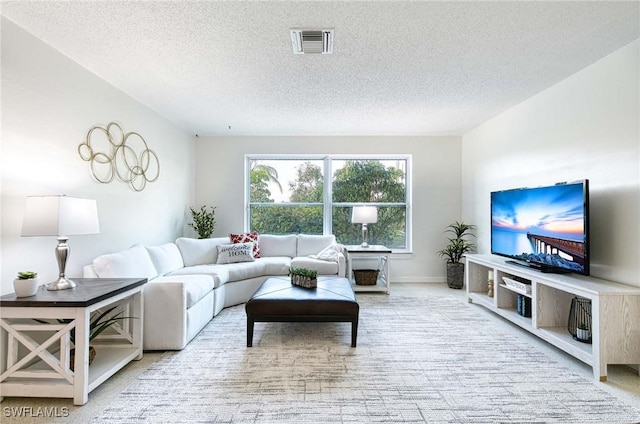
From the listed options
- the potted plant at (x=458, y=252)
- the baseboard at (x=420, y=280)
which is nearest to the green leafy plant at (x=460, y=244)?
the potted plant at (x=458, y=252)

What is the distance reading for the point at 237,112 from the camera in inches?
164

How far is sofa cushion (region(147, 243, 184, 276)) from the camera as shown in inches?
142

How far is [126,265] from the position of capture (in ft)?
9.66

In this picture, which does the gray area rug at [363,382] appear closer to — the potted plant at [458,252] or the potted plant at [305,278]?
the potted plant at [305,278]

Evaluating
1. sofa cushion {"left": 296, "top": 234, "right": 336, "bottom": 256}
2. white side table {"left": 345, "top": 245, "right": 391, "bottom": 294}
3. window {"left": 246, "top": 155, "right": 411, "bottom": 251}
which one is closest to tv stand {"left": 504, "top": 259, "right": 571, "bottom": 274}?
white side table {"left": 345, "top": 245, "right": 391, "bottom": 294}

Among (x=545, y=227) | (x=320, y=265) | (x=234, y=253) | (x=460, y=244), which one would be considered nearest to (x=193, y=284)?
(x=234, y=253)

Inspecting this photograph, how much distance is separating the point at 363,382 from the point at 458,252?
347 centimetres

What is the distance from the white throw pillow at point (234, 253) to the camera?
4.37m

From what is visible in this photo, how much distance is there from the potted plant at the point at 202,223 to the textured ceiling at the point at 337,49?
1.78 metres

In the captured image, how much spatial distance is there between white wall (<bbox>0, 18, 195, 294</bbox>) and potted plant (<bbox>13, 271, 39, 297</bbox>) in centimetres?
34

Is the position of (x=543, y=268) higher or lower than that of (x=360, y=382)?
higher

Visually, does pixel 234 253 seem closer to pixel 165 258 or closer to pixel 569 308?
pixel 165 258

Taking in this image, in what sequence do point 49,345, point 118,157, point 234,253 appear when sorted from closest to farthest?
point 49,345
point 118,157
point 234,253

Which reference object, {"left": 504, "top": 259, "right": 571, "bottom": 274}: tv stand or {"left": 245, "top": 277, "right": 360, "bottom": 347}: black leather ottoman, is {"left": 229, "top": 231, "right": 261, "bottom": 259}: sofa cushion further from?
{"left": 504, "top": 259, "right": 571, "bottom": 274}: tv stand
